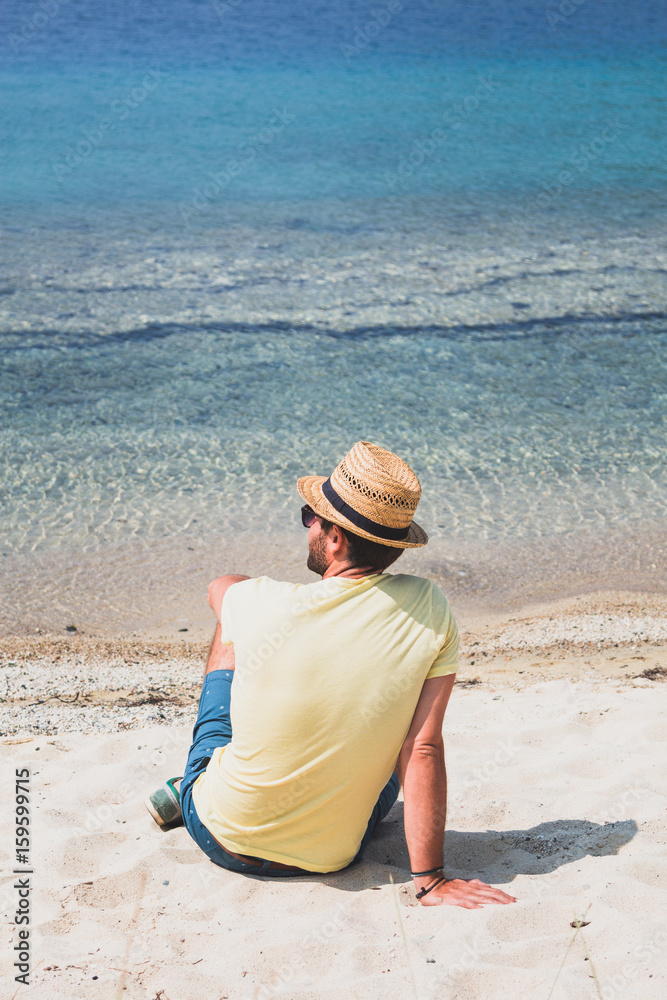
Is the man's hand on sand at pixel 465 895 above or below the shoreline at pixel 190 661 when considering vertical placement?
above

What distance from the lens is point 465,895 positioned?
7.50 ft

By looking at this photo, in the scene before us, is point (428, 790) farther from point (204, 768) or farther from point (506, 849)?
point (204, 768)

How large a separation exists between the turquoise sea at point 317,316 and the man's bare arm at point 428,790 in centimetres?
308

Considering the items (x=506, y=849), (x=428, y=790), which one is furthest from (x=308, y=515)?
(x=506, y=849)

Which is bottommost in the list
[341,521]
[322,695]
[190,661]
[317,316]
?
[190,661]

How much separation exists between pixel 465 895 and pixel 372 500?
3.48 feet

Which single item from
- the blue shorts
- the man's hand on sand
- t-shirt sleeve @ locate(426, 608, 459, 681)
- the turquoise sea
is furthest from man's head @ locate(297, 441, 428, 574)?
the turquoise sea

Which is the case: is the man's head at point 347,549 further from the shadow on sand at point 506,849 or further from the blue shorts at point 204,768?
the shadow on sand at point 506,849

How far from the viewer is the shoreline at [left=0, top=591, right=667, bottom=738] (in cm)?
389

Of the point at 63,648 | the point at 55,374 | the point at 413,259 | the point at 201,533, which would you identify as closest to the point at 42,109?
the point at 413,259

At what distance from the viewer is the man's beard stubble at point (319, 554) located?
96.0 inches

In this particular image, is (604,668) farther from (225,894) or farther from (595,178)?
(595,178)

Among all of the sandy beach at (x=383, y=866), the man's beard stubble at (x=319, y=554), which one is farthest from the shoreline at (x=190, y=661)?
the man's beard stubble at (x=319, y=554)

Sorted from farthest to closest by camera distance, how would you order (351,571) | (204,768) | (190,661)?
1. (190,661)
2. (204,768)
3. (351,571)
